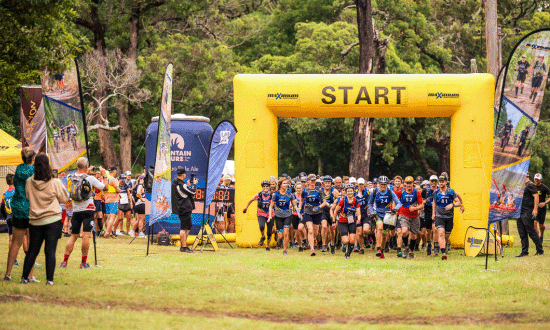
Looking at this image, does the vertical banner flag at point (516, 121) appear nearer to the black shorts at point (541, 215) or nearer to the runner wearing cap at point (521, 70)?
the runner wearing cap at point (521, 70)

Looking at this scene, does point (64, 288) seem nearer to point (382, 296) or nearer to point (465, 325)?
point (382, 296)

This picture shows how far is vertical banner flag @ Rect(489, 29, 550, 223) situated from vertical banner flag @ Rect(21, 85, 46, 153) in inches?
422

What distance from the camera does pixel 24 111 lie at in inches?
659

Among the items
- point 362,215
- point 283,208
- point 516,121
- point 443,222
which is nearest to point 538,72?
point 516,121

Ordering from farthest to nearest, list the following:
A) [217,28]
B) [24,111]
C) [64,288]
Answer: [217,28] < [24,111] < [64,288]

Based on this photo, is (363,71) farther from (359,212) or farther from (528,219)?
(528,219)

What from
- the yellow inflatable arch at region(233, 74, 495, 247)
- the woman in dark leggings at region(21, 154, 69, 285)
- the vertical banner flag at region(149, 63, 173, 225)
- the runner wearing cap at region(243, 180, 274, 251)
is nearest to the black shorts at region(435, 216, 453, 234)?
the yellow inflatable arch at region(233, 74, 495, 247)

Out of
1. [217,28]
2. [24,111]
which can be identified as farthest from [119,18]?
[24,111]

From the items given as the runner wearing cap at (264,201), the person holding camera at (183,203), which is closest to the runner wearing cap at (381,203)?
the runner wearing cap at (264,201)

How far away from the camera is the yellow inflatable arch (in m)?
15.3

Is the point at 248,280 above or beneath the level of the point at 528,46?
beneath

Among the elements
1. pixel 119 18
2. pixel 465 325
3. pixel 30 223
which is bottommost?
pixel 465 325

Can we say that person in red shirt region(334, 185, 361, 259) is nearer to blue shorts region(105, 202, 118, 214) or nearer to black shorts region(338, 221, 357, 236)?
black shorts region(338, 221, 357, 236)

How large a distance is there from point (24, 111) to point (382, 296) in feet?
38.7
